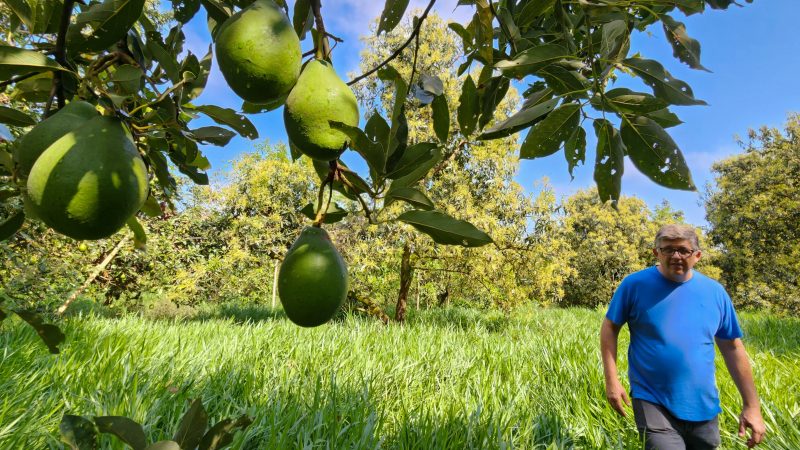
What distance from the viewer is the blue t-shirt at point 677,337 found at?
2.00m

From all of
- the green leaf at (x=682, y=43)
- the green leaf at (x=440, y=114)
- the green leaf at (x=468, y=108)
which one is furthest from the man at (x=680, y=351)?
the green leaf at (x=440, y=114)

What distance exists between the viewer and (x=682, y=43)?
815mm

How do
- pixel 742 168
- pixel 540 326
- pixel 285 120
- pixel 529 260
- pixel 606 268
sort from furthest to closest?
pixel 606 268
pixel 742 168
pixel 540 326
pixel 529 260
pixel 285 120

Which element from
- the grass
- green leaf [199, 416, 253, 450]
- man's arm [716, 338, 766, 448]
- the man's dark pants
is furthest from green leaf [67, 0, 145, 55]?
man's arm [716, 338, 766, 448]

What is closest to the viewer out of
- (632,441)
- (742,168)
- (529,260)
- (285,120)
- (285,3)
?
(285,120)

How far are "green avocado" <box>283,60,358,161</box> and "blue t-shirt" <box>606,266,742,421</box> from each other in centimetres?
208

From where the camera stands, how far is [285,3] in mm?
674

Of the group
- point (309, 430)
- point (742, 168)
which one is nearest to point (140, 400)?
point (309, 430)

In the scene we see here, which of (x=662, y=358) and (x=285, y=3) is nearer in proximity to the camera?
(x=285, y=3)

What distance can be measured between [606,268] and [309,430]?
14.1 metres

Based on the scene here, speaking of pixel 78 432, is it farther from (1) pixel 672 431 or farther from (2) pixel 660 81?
(1) pixel 672 431

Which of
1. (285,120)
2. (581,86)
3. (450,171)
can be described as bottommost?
(285,120)

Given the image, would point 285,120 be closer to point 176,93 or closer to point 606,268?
point 176,93

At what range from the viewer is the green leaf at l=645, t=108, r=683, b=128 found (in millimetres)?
747
